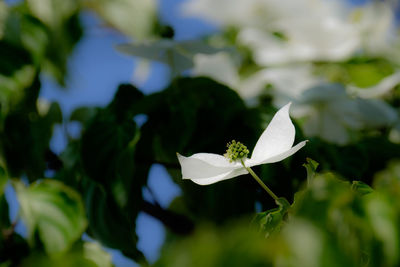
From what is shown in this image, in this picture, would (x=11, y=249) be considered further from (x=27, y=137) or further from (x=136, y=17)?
(x=136, y=17)

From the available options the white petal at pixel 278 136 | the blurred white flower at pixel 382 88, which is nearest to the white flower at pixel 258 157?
the white petal at pixel 278 136

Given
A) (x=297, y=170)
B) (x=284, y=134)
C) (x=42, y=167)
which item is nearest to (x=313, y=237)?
(x=284, y=134)

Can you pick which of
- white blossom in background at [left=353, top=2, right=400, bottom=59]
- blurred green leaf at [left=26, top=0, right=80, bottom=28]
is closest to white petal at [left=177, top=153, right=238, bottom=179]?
blurred green leaf at [left=26, top=0, right=80, bottom=28]

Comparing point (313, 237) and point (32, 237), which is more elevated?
point (313, 237)

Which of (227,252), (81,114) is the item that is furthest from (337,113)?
(227,252)

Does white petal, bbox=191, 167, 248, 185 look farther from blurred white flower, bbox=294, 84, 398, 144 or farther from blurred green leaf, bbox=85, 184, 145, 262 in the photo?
blurred white flower, bbox=294, 84, 398, 144

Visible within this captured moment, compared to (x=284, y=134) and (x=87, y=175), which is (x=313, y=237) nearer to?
(x=284, y=134)
